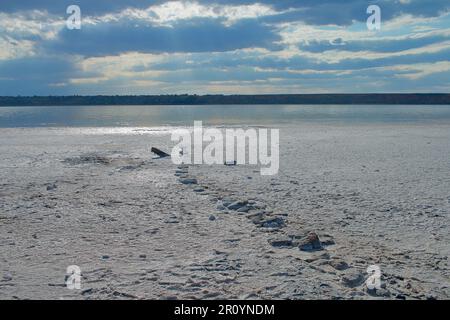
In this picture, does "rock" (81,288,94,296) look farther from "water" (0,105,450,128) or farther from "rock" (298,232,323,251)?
"water" (0,105,450,128)

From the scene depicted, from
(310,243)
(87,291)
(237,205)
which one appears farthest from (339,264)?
(237,205)

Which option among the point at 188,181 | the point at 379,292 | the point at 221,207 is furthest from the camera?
the point at 188,181

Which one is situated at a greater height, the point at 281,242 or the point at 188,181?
the point at 188,181

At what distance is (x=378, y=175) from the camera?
32.9 feet

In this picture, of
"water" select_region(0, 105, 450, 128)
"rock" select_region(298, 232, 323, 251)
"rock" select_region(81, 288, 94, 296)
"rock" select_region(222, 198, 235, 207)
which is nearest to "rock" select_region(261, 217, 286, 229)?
"rock" select_region(298, 232, 323, 251)

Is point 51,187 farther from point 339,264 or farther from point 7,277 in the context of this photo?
point 339,264

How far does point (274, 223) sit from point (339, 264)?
5.13 ft

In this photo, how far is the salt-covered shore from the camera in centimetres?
417

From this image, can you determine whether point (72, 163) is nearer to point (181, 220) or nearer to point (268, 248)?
point (181, 220)

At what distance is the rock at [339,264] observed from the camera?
4.56 m

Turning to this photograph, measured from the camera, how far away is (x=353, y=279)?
4250mm

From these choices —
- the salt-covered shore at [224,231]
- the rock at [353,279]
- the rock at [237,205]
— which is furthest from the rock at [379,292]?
the rock at [237,205]

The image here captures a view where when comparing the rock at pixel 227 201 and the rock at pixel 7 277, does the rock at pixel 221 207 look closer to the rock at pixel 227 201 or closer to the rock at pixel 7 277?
the rock at pixel 227 201

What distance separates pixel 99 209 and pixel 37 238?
1552 mm
